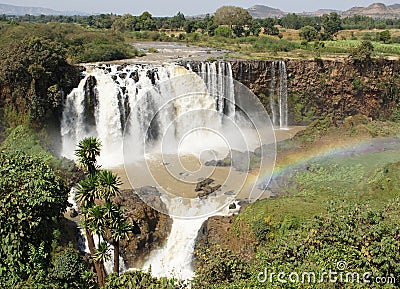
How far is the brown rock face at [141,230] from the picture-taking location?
1777 cm

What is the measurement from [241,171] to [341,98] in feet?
50.5

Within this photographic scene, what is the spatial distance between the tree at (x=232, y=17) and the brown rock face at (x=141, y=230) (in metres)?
57.5

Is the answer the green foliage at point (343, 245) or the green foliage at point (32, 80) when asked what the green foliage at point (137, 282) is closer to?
the green foliage at point (343, 245)

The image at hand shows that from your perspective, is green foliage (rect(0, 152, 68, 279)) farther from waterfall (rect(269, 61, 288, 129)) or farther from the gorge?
waterfall (rect(269, 61, 288, 129))

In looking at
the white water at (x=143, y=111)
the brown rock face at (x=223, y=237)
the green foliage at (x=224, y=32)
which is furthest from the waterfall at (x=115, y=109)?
the green foliage at (x=224, y=32)

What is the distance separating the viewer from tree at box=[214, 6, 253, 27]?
72.8 meters

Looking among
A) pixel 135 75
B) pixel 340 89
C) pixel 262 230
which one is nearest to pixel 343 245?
pixel 262 230

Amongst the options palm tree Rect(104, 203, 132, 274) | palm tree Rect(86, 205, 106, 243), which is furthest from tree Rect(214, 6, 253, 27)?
palm tree Rect(86, 205, 106, 243)

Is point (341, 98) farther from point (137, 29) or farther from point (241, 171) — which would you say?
point (137, 29)

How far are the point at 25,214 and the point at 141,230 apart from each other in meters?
7.31

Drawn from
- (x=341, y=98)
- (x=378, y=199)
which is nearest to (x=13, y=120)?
(x=378, y=199)

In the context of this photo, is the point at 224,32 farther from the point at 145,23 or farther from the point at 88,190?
the point at 88,190

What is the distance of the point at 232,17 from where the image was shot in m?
73.8

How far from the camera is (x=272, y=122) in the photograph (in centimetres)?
3397
